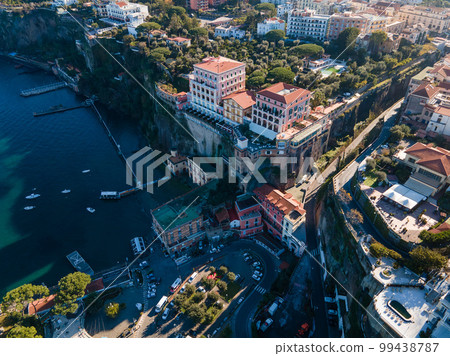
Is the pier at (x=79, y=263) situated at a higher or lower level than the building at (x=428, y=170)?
lower

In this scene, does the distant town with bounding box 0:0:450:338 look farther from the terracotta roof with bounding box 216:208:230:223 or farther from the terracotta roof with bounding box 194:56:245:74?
the terracotta roof with bounding box 194:56:245:74

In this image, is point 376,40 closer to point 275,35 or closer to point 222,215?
point 275,35

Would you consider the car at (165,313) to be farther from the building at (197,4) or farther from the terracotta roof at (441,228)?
the building at (197,4)

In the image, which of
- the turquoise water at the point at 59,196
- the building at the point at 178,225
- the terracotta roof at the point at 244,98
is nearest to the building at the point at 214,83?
the terracotta roof at the point at 244,98

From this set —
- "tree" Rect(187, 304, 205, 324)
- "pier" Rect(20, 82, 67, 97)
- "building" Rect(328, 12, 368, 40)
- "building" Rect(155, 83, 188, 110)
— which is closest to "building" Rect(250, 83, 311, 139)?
"building" Rect(155, 83, 188, 110)

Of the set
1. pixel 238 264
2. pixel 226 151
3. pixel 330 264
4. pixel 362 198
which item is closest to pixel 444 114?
pixel 362 198
